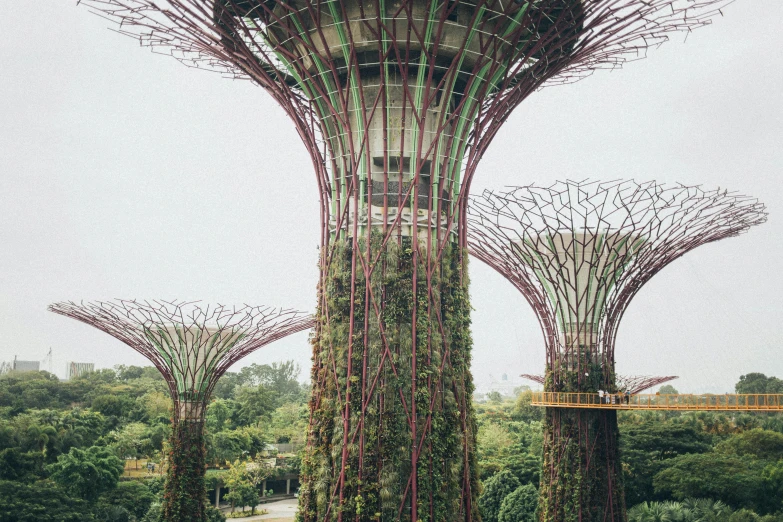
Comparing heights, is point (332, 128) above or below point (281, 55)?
below

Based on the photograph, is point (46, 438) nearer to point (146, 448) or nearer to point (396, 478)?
point (146, 448)

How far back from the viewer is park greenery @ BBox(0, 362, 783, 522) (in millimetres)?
30297

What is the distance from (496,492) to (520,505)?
8.41 ft

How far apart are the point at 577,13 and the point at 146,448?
40193 mm

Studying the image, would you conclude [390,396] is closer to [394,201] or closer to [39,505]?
[394,201]

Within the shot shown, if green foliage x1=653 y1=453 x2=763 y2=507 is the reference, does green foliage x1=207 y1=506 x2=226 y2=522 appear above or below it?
below

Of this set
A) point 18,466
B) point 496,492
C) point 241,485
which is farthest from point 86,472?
point 496,492

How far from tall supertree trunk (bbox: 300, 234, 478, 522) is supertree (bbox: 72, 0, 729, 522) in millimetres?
32

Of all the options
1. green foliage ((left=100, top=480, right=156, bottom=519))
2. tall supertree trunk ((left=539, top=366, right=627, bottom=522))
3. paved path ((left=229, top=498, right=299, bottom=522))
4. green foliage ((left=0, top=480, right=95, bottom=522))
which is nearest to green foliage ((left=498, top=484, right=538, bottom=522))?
tall supertree trunk ((left=539, top=366, right=627, bottom=522))

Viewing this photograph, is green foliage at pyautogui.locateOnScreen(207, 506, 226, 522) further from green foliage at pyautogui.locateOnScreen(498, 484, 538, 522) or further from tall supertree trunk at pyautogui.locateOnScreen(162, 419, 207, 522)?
green foliage at pyautogui.locateOnScreen(498, 484, 538, 522)

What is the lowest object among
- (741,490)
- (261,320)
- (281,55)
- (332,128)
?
(741,490)

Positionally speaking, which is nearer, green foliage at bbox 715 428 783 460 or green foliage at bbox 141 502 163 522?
green foliage at bbox 141 502 163 522

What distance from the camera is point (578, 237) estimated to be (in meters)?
26.4

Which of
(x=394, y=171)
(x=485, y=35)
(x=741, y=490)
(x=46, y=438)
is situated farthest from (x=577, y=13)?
(x=46, y=438)
